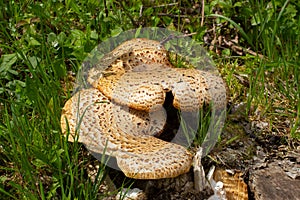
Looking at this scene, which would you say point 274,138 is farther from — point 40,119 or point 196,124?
point 40,119

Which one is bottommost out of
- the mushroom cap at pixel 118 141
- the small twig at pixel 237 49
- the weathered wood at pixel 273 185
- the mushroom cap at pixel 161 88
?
the weathered wood at pixel 273 185

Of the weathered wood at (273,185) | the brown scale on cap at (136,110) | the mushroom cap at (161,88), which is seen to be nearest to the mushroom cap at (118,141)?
the brown scale on cap at (136,110)

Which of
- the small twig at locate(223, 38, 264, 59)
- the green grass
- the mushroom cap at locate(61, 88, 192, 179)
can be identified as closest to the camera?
the mushroom cap at locate(61, 88, 192, 179)

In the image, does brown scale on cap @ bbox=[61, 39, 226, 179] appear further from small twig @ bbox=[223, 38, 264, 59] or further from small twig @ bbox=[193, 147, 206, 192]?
small twig @ bbox=[223, 38, 264, 59]

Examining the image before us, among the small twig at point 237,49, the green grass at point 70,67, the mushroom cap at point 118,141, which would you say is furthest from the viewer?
the small twig at point 237,49

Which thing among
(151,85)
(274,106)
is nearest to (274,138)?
(274,106)

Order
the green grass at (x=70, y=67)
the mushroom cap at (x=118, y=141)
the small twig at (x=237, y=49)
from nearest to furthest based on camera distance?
1. the mushroom cap at (x=118, y=141)
2. the green grass at (x=70, y=67)
3. the small twig at (x=237, y=49)

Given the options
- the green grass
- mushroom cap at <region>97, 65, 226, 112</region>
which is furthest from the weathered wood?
mushroom cap at <region>97, 65, 226, 112</region>

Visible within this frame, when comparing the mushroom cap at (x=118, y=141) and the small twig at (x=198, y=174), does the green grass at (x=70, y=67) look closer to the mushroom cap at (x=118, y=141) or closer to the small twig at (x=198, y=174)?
the mushroom cap at (x=118, y=141)
